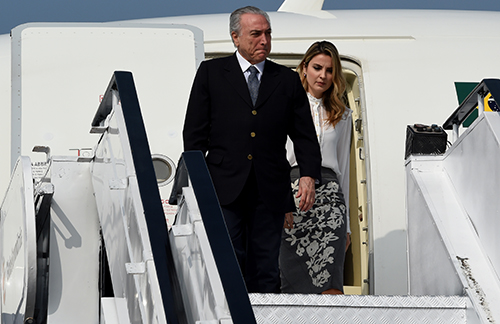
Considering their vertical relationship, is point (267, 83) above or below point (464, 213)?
above

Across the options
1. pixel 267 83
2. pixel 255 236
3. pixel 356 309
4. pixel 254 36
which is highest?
pixel 254 36

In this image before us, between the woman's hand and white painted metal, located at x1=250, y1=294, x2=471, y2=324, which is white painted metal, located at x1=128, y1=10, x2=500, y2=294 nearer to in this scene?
the woman's hand

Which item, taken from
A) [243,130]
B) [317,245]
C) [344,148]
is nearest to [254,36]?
[243,130]

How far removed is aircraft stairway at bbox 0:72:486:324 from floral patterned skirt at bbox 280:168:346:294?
524mm

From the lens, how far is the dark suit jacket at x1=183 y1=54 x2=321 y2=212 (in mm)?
3873

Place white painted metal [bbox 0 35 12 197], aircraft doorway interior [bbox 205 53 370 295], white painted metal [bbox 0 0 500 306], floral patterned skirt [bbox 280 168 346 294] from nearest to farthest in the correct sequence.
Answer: floral patterned skirt [bbox 280 168 346 294]
white painted metal [bbox 0 35 12 197]
white painted metal [bbox 0 0 500 306]
aircraft doorway interior [bbox 205 53 370 295]

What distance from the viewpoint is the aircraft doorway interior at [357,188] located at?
223 inches

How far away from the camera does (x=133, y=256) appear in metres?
2.67

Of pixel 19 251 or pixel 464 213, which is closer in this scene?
pixel 19 251

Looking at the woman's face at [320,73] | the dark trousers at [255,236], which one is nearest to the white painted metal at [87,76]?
the woman's face at [320,73]

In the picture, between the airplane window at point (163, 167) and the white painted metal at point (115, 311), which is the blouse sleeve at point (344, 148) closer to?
the airplane window at point (163, 167)

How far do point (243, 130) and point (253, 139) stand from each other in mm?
75

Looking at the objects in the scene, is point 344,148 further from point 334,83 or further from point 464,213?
point 464,213

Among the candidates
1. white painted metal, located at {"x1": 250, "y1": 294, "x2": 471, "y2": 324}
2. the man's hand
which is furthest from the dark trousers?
white painted metal, located at {"x1": 250, "y1": 294, "x2": 471, "y2": 324}
